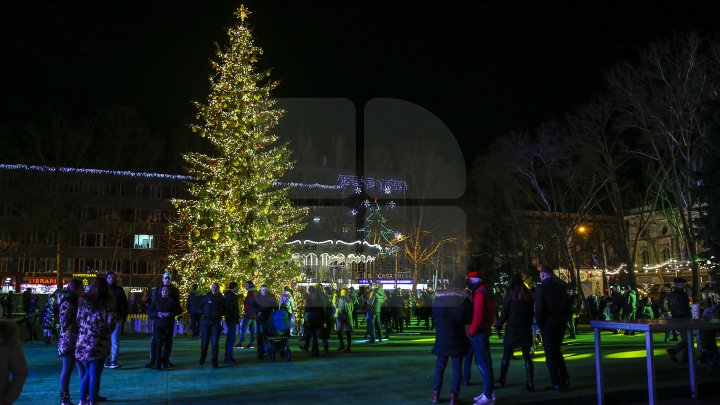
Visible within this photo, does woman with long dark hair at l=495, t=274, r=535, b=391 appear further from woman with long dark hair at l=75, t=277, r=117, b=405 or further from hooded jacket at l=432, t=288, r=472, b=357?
woman with long dark hair at l=75, t=277, r=117, b=405

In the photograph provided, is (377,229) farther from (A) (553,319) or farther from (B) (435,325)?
(B) (435,325)

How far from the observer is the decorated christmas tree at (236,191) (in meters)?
21.6

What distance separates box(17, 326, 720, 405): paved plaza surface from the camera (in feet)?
29.9

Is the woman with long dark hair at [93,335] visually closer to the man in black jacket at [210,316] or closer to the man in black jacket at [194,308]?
the man in black jacket at [210,316]

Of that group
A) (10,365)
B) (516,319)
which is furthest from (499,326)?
(10,365)

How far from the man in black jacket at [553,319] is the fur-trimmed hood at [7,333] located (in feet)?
23.8

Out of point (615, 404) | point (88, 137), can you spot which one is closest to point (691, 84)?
point (615, 404)

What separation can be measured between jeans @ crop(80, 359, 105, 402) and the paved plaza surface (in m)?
0.86

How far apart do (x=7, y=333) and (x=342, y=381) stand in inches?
271

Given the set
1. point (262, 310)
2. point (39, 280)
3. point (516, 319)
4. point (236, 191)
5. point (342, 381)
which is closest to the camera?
point (516, 319)

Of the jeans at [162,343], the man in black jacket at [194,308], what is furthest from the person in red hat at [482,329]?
the man in black jacket at [194,308]

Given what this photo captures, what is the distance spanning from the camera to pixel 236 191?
21.9 metres

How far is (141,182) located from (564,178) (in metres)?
45.1

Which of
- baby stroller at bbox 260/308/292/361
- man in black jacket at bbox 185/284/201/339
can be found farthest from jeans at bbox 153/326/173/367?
man in black jacket at bbox 185/284/201/339
